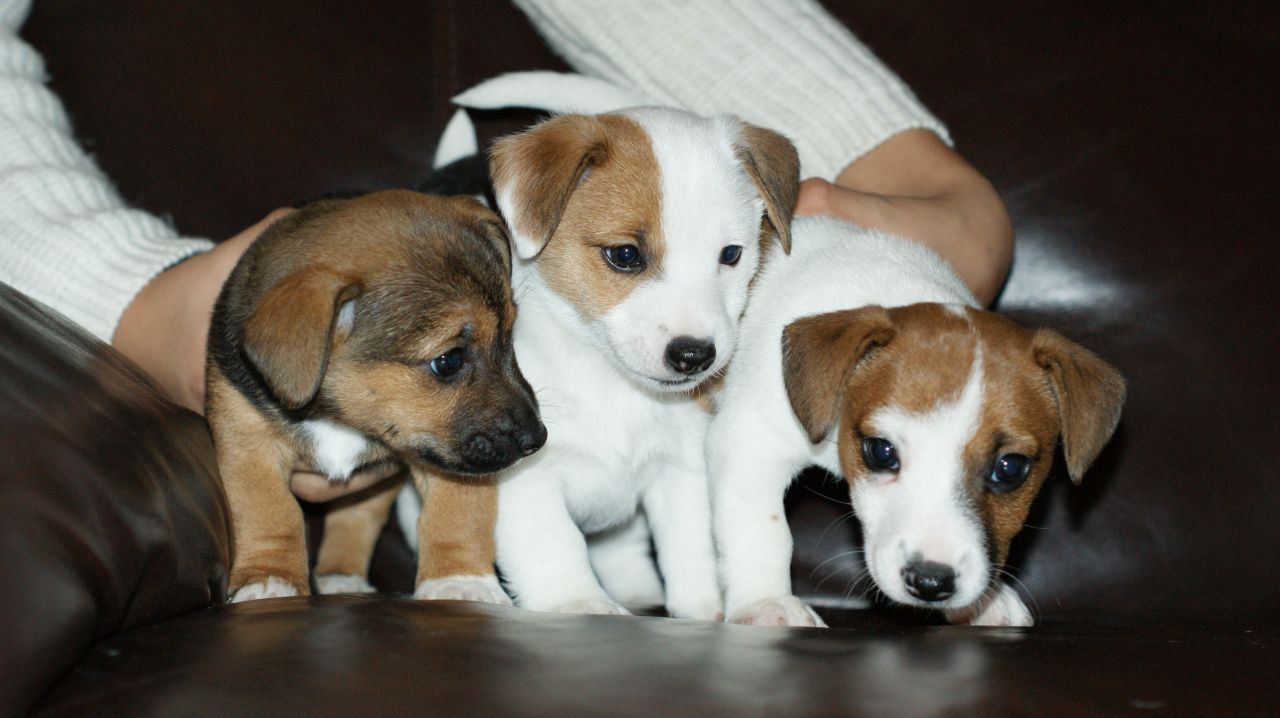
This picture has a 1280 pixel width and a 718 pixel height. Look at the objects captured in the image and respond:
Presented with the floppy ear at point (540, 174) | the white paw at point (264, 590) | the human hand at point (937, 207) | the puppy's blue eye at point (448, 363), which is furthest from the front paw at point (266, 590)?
the human hand at point (937, 207)

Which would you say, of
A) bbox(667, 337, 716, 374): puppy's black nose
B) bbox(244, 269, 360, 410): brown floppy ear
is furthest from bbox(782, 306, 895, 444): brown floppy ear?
bbox(244, 269, 360, 410): brown floppy ear

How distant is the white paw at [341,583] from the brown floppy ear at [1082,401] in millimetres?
1612

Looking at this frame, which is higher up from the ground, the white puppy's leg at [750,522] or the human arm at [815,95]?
the human arm at [815,95]

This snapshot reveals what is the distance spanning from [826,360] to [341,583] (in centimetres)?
131

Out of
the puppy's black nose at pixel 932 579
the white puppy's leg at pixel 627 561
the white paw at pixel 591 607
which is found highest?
the puppy's black nose at pixel 932 579

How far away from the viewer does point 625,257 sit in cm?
243

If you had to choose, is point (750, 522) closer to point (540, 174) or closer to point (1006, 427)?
point (1006, 427)

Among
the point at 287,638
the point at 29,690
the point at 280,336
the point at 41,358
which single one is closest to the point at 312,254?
the point at 280,336

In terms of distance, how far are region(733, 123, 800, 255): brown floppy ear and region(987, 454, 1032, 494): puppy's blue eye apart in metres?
0.70

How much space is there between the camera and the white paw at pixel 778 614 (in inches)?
85.7

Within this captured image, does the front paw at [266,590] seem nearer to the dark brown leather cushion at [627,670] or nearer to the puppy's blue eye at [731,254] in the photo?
the dark brown leather cushion at [627,670]

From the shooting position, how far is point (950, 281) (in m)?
2.60

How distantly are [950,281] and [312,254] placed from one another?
4.60 ft

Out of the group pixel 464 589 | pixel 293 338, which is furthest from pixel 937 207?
pixel 293 338
